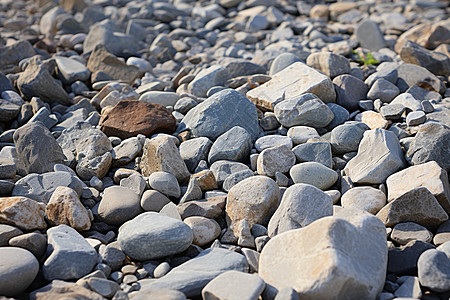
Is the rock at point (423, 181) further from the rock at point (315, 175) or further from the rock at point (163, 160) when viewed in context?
the rock at point (163, 160)

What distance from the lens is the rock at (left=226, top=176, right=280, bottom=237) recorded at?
2.40 metres

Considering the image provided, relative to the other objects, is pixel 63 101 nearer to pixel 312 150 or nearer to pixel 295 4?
pixel 312 150

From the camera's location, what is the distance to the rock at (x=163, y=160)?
2.76 metres

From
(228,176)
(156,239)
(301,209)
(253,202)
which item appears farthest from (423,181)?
(156,239)

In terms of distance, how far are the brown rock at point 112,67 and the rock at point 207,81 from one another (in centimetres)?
87

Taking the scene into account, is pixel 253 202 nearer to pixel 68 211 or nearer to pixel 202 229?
pixel 202 229

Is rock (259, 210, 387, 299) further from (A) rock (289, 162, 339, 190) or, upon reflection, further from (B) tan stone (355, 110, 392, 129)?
(B) tan stone (355, 110, 392, 129)

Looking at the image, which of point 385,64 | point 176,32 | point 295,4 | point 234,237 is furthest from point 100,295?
point 295,4

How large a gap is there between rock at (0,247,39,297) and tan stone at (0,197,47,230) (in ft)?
1.01

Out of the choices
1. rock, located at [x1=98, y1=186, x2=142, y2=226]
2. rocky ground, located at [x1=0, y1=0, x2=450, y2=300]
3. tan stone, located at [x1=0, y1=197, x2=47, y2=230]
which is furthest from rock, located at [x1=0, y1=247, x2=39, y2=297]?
rock, located at [x1=98, y1=186, x2=142, y2=226]

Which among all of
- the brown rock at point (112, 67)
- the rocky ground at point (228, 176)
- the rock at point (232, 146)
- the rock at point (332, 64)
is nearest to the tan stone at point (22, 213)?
the rocky ground at point (228, 176)

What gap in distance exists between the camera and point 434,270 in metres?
1.94

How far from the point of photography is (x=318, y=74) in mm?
3518

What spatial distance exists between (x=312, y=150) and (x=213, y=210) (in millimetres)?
810
